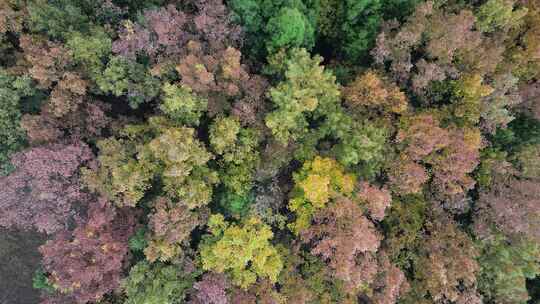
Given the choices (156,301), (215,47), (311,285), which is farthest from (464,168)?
(156,301)

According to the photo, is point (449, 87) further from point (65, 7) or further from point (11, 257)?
point (11, 257)

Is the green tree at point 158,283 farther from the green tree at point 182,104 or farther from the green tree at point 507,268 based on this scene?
the green tree at point 507,268

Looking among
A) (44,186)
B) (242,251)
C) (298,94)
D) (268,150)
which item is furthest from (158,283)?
(298,94)

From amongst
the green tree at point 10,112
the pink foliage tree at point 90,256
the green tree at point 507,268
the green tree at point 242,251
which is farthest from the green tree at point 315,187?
the green tree at point 10,112

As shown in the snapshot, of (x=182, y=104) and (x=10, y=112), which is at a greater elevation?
(x=182, y=104)

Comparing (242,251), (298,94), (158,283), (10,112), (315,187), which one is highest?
(298,94)

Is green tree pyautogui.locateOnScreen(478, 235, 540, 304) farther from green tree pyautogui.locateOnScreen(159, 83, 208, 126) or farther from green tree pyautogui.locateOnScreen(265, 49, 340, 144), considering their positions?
green tree pyautogui.locateOnScreen(159, 83, 208, 126)

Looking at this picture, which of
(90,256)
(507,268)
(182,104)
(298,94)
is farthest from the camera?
(507,268)

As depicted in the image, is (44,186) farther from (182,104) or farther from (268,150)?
(268,150)
